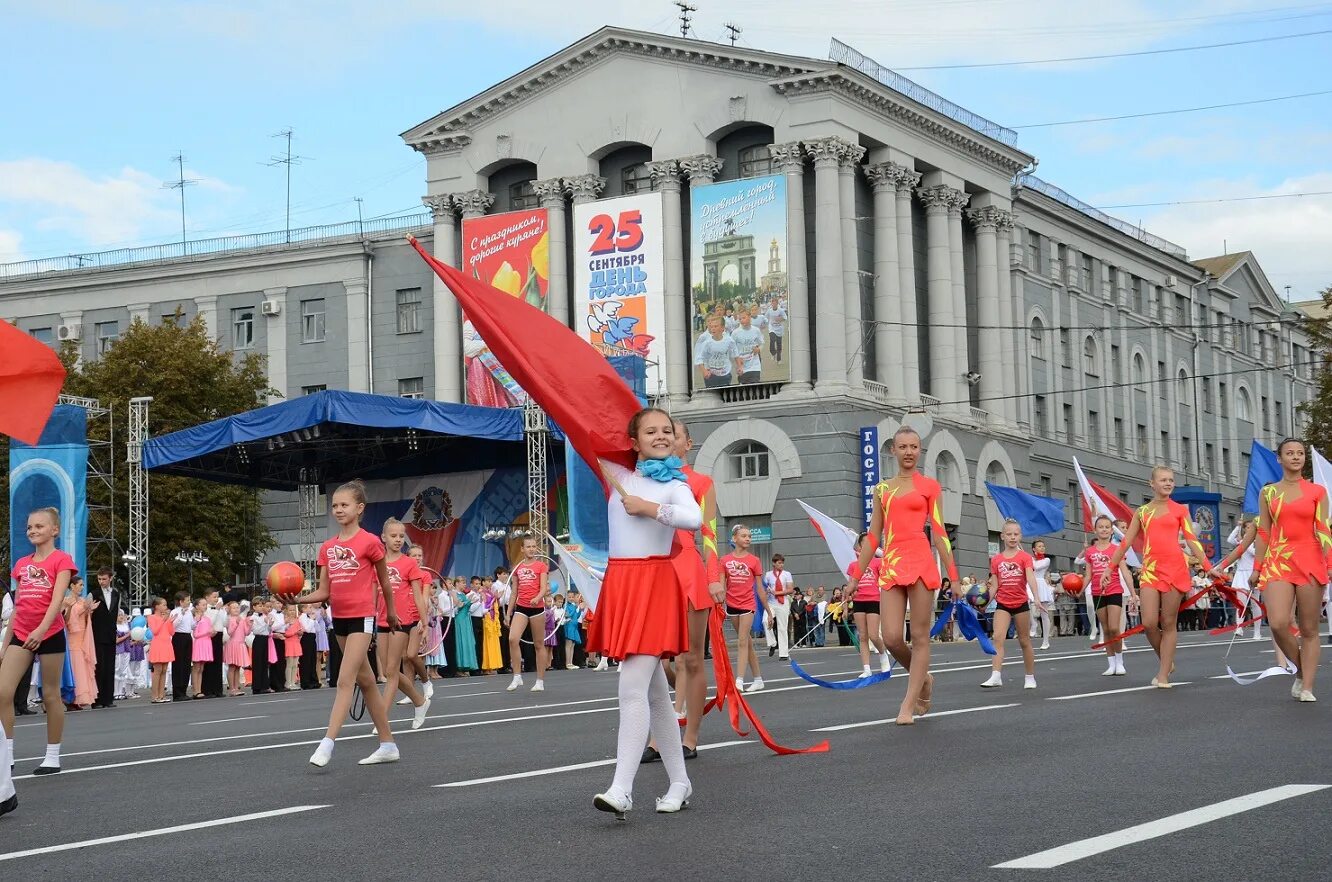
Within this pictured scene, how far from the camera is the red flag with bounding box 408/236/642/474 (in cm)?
903

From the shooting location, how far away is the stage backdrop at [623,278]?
5712 centimetres

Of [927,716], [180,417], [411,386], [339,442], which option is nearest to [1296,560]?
[927,716]

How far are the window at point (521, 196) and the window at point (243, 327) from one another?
11.4 metres

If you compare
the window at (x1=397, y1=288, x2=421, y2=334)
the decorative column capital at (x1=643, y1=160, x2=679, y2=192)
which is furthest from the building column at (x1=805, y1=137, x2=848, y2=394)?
the window at (x1=397, y1=288, x2=421, y2=334)

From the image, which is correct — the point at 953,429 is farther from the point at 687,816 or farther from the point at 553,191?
the point at 687,816

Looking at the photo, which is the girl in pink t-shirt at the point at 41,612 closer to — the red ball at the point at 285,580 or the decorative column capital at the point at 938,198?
the red ball at the point at 285,580

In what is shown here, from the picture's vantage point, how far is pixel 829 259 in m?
56.3

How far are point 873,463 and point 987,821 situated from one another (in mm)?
47100

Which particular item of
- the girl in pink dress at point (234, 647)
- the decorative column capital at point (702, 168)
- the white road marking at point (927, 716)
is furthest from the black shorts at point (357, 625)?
the decorative column capital at point (702, 168)

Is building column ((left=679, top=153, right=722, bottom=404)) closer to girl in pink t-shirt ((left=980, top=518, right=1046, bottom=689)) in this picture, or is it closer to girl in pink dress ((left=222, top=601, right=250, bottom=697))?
girl in pink dress ((left=222, top=601, right=250, bottom=697))

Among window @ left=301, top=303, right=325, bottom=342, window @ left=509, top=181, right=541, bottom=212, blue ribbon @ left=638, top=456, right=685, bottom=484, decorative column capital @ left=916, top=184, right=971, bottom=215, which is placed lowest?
blue ribbon @ left=638, top=456, right=685, bottom=484

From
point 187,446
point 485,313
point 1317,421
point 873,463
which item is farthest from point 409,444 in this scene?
point 485,313

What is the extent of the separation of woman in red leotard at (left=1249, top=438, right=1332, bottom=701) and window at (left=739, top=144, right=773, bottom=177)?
42.9 m

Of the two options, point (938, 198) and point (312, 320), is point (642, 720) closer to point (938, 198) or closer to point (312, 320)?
point (938, 198)
